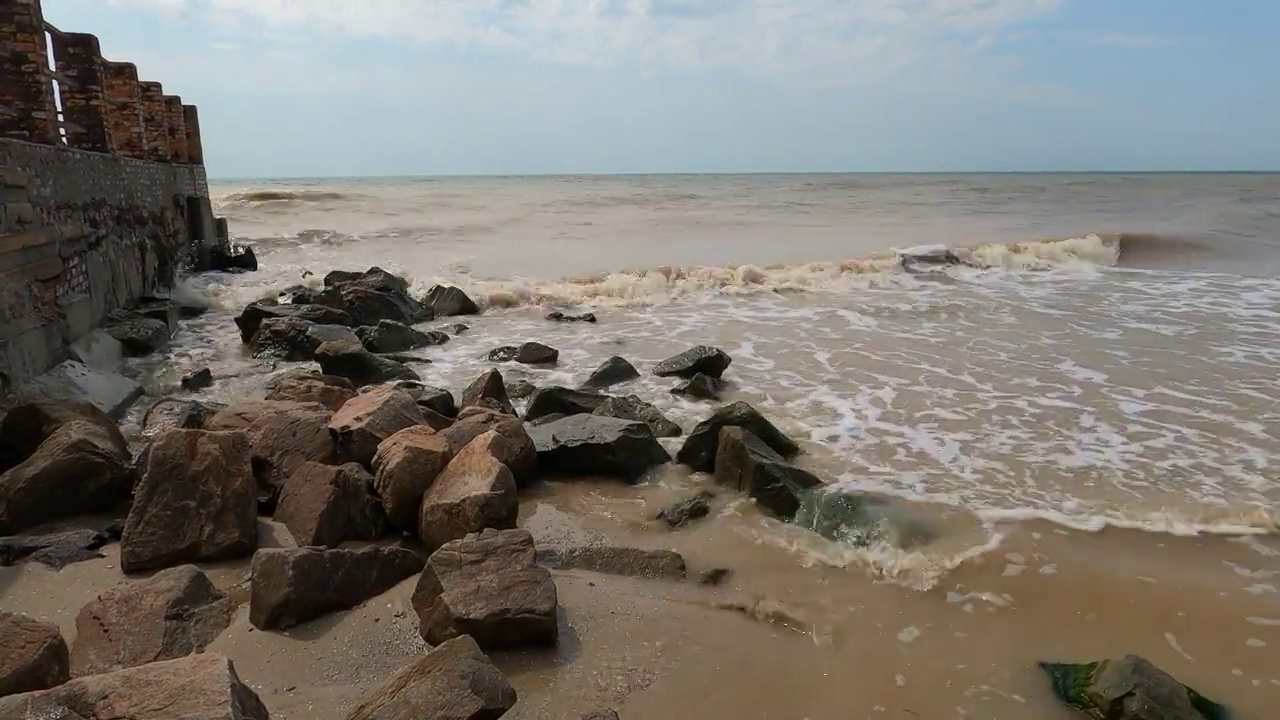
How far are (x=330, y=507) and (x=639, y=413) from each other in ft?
9.05

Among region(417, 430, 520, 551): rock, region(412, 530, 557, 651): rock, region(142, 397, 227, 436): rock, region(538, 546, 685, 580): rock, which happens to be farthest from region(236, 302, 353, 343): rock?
region(412, 530, 557, 651): rock

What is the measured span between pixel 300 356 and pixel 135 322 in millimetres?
1950

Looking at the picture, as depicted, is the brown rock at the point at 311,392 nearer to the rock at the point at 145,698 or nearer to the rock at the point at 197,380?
the rock at the point at 197,380

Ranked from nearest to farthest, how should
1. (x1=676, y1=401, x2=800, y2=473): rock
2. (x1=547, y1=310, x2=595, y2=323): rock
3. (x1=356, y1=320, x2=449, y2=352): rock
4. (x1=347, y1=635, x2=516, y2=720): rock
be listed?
(x1=347, y1=635, x2=516, y2=720): rock
(x1=676, y1=401, x2=800, y2=473): rock
(x1=356, y1=320, x2=449, y2=352): rock
(x1=547, y1=310, x2=595, y2=323): rock

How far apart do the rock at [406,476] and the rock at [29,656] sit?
1.70m

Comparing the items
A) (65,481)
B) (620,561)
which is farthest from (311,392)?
(620,561)

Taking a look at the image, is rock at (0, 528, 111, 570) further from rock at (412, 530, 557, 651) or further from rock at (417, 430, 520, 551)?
rock at (412, 530, 557, 651)

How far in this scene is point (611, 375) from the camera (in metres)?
7.74

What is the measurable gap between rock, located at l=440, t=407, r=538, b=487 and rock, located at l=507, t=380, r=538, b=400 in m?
1.87

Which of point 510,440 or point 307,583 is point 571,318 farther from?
point 307,583

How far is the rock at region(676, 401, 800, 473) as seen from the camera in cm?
547

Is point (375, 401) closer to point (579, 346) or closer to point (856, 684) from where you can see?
point (856, 684)

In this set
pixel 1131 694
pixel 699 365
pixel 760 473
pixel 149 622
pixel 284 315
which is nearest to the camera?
pixel 1131 694

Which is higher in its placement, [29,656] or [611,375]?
[29,656]
